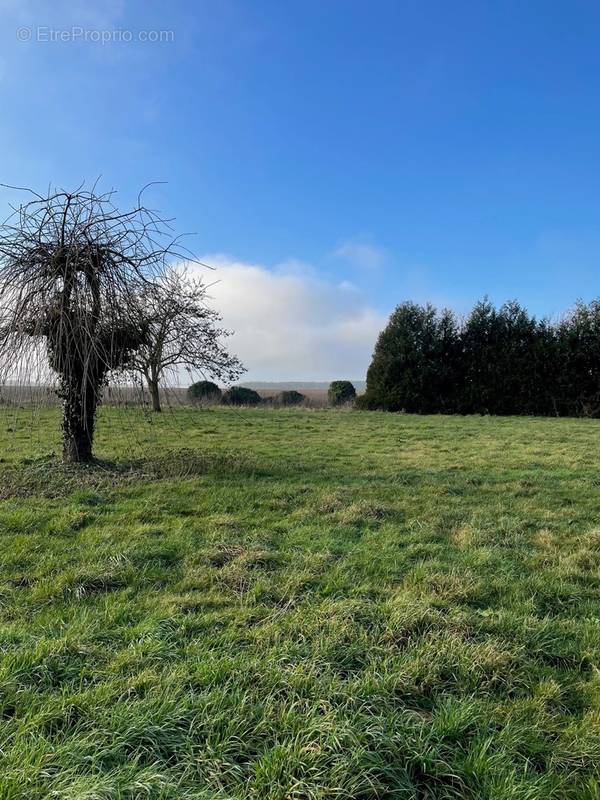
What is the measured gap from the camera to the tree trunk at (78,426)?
6.17 meters

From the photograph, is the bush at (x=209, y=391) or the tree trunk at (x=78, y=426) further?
the bush at (x=209, y=391)

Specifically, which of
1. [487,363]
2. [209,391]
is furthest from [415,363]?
[209,391]

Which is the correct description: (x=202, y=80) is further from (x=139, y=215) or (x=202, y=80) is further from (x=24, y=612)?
(x=24, y=612)

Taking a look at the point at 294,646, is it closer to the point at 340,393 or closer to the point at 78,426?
the point at 78,426

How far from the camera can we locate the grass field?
1.54m

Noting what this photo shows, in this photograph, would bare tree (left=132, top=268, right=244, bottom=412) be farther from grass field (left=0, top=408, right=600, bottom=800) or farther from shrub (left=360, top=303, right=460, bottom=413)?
shrub (left=360, top=303, right=460, bottom=413)

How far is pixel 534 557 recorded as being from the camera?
358 cm

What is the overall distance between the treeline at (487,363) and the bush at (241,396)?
609cm

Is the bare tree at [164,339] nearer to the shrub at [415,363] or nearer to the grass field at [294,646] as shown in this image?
the grass field at [294,646]

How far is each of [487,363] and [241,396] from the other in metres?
12.6

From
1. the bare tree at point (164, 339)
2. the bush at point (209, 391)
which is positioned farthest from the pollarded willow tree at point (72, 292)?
the bush at point (209, 391)

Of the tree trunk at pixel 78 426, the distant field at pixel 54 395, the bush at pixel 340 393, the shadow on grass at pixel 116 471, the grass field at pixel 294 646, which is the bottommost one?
the grass field at pixel 294 646

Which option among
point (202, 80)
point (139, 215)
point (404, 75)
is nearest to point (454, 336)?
point (404, 75)

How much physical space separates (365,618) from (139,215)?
5022 millimetres
